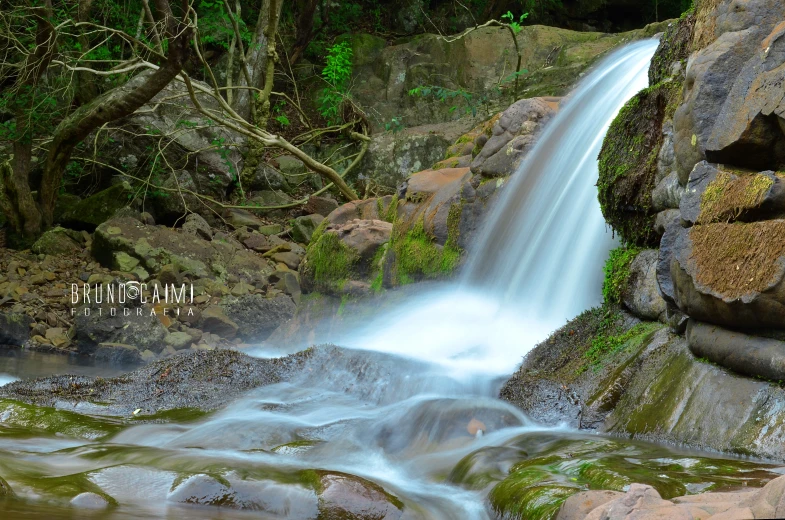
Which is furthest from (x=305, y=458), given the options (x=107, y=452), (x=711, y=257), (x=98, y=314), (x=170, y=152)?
(x=170, y=152)

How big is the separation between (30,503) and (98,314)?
6.59 m

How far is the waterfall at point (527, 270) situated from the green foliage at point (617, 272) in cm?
43

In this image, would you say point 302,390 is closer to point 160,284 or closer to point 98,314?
point 98,314

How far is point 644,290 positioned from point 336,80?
36.2 ft

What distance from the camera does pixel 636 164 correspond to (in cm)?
554

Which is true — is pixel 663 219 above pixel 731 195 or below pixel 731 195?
below

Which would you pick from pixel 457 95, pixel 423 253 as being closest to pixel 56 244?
pixel 423 253

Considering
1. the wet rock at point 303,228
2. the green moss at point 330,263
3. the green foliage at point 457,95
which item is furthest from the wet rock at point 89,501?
the wet rock at point 303,228

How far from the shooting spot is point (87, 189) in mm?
13891

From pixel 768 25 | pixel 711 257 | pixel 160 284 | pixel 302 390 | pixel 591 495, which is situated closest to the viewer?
pixel 591 495

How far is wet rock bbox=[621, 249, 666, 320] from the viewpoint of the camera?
5.05 metres

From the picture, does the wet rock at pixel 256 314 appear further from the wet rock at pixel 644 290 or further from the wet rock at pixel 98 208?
the wet rock at pixel 644 290

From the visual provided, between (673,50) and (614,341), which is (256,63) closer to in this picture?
(673,50)

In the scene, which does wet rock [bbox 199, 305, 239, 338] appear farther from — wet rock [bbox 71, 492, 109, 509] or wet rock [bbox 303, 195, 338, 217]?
wet rock [bbox 71, 492, 109, 509]
